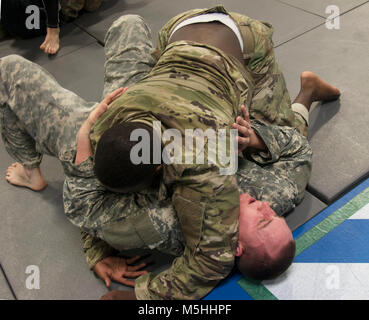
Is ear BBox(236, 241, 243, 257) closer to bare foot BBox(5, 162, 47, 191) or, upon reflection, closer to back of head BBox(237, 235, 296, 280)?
back of head BBox(237, 235, 296, 280)

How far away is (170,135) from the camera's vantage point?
1287 millimetres

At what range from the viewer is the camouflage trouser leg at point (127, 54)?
1.87 m

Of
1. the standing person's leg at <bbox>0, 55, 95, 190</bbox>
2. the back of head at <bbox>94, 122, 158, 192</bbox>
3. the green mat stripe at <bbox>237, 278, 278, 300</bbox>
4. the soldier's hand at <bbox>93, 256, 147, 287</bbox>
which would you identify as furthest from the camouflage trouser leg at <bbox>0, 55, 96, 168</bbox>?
the green mat stripe at <bbox>237, 278, 278, 300</bbox>

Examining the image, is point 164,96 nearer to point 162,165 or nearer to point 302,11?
point 162,165

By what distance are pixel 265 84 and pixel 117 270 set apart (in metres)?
1.08

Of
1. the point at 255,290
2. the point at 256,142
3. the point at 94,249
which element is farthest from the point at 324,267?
the point at 94,249

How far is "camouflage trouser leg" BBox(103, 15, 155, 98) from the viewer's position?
1874 millimetres

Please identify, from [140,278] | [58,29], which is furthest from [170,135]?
[58,29]

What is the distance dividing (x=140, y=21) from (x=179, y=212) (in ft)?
3.85

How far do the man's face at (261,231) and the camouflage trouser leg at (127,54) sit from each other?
89 cm

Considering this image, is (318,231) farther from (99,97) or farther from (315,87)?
(99,97)

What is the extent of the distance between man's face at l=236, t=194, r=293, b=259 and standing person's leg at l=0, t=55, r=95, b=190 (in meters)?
0.72

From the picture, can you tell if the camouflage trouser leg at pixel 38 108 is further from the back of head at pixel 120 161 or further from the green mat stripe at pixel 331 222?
the green mat stripe at pixel 331 222

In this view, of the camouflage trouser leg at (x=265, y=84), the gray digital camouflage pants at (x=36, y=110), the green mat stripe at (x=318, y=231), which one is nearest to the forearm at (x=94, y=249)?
the gray digital camouflage pants at (x=36, y=110)
